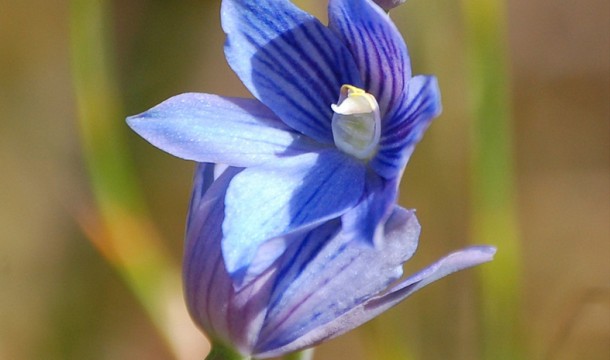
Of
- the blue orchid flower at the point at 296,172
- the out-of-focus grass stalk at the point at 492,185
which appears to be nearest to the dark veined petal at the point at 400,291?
the blue orchid flower at the point at 296,172

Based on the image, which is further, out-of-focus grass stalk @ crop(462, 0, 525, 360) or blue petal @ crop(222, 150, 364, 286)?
out-of-focus grass stalk @ crop(462, 0, 525, 360)

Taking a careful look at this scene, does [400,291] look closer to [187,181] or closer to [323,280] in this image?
[323,280]

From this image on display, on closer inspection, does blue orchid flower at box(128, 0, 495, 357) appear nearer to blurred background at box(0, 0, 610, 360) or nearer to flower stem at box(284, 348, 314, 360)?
flower stem at box(284, 348, 314, 360)

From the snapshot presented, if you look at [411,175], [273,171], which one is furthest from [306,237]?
[411,175]

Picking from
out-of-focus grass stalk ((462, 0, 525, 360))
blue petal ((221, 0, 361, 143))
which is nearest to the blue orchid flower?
blue petal ((221, 0, 361, 143))

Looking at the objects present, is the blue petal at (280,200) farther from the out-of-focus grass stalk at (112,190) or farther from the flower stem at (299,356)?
the out-of-focus grass stalk at (112,190)

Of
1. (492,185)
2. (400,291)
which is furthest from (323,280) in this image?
(492,185)

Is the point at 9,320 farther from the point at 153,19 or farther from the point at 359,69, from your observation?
the point at 359,69
